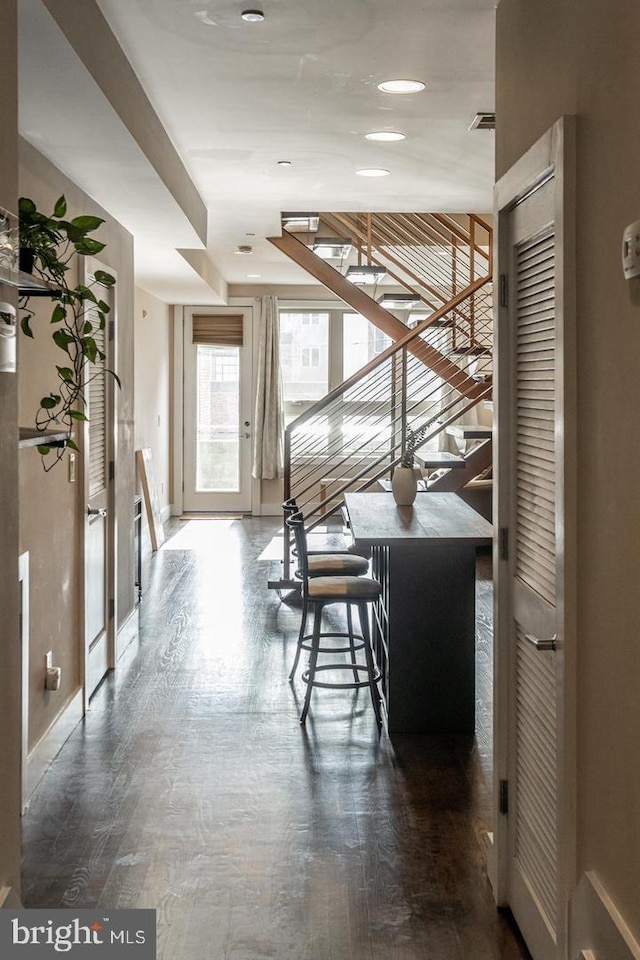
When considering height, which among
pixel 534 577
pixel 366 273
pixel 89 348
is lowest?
pixel 534 577

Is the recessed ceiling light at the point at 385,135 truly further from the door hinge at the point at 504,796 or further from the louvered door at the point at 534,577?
the door hinge at the point at 504,796

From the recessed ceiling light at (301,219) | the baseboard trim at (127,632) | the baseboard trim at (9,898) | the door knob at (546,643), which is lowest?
the baseboard trim at (127,632)

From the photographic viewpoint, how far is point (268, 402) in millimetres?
11367

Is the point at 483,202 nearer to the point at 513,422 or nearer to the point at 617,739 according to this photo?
the point at 513,422

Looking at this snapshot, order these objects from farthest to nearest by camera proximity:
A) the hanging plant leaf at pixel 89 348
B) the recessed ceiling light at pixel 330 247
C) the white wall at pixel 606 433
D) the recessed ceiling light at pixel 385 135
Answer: the recessed ceiling light at pixel 330 247
the recessed ceiling light at pixel 385 135
the hanging plant leaf at pixel 89 348
the white wall at pixel 606 433

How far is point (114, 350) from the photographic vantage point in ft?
17.5

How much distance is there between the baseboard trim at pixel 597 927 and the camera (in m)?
1.75

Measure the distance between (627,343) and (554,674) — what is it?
0.88 m

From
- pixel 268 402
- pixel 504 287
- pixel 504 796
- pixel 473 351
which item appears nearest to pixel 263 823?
pixel 504 796

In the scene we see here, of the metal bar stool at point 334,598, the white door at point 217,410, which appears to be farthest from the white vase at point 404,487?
the white door at point 217,410

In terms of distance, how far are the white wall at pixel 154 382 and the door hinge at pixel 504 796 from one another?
6.69 meters

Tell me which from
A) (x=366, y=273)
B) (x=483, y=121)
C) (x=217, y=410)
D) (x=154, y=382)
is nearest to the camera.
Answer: (x=483, y=121)

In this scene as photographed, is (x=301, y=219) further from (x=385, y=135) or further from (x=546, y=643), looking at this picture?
(x=546, y=643)

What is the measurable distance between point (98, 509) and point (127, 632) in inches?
42.7
